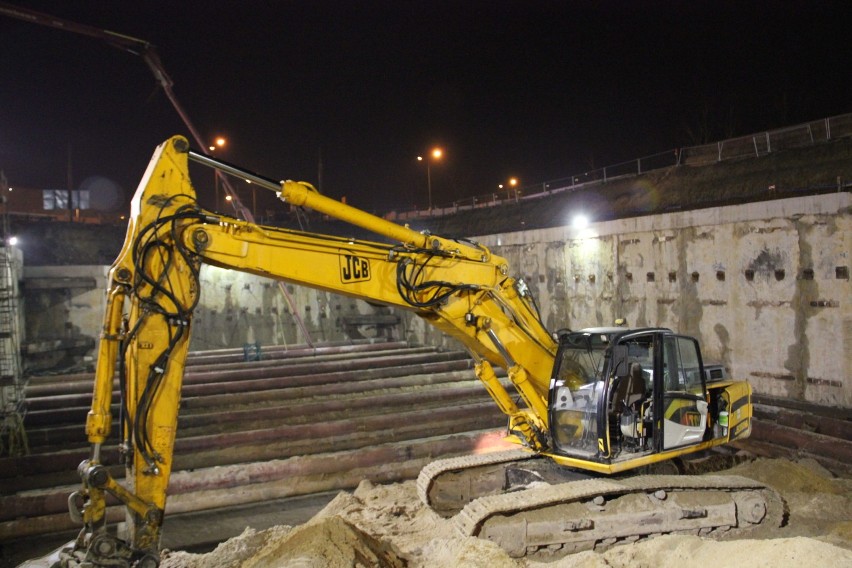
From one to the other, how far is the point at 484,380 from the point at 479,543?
1.83m

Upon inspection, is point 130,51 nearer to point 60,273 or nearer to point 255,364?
point 60,273

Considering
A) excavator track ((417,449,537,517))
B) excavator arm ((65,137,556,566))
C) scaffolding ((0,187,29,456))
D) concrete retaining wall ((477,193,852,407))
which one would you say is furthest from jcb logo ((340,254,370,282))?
concrete retaining wall ((477,193,852,407))

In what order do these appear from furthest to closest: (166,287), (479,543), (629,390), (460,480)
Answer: (460,480)
(629,390)
(479,543)
(166,287)

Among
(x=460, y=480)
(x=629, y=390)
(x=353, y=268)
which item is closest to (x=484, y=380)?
(x=460, y=480)

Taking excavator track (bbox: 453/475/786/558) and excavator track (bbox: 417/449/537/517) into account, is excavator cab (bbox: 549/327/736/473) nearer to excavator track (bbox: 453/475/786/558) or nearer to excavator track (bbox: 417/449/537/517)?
excavator track (bbox: 453/475/786/558)

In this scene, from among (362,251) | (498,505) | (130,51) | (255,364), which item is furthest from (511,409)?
(130,51)

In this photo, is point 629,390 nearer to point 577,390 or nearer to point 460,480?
point 577,390

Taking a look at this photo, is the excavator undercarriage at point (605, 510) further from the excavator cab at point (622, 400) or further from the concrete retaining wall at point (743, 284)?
the concrete retaining wall at point (743, 284)

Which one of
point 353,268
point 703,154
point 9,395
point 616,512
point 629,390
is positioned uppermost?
point 703,154

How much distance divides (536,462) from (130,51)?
59.6 feet

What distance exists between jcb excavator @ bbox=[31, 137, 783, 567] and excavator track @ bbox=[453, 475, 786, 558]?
0.05 feet

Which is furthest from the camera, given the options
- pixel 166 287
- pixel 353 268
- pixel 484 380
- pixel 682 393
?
pixel 484 380

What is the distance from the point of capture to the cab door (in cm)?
634

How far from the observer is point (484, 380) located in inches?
260
